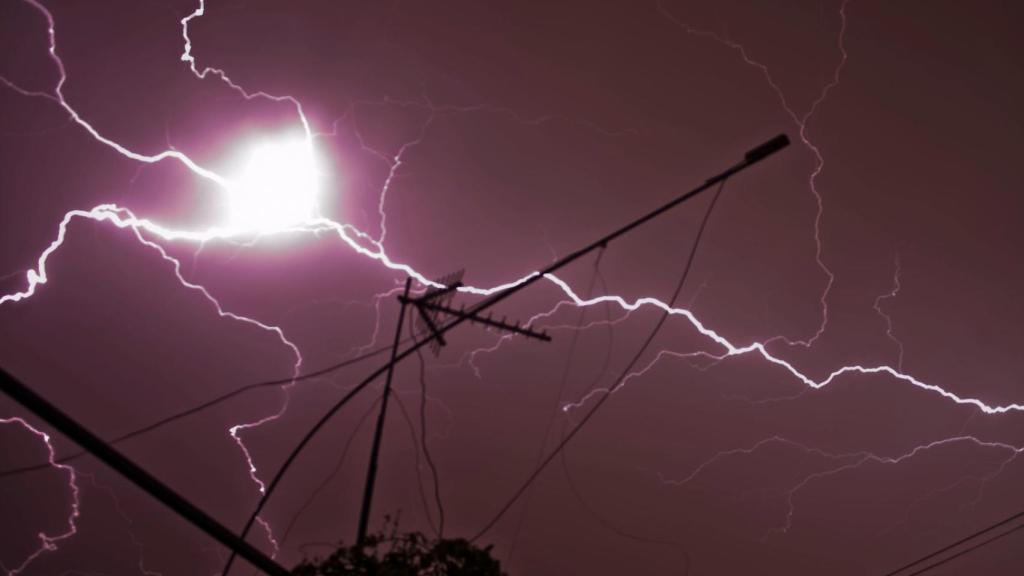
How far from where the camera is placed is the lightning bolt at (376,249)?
144 inches

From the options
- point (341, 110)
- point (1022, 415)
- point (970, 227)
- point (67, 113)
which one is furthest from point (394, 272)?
point (1022, 415)

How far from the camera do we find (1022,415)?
470 centimetres

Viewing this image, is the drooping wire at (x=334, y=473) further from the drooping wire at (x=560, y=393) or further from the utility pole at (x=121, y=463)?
the utility pole at (x=121, y=463)

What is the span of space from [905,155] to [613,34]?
2.23m

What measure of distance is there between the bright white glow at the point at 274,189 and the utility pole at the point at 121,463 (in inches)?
133

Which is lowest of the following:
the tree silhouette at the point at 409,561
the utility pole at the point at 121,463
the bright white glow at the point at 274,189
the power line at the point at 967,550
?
the utility pole at the point at 121,463

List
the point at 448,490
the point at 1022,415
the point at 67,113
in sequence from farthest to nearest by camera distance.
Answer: the point at 1022,415, the point at 448,490, the point at 67,113

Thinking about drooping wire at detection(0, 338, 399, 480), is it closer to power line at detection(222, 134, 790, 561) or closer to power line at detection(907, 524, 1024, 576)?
power line at detection(222, 134, 790, 561)

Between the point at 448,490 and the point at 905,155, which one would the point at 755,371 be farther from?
the point at 448,490

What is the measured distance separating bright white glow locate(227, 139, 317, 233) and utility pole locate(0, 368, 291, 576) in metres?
3.37

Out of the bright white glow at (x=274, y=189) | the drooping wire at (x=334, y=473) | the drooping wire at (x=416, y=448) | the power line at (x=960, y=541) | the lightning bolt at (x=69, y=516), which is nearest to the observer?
the lightning bolt at (x=69, y=516)

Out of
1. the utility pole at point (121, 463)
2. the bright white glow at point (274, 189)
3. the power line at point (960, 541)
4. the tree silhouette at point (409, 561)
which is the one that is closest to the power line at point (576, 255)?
the tree silhouette at point (409, 561)

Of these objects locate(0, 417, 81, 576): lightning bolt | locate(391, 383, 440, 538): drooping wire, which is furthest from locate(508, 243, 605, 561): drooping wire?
locate(0, 417, 81, 576): lightning bolt

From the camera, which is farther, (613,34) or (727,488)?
(727,488)
